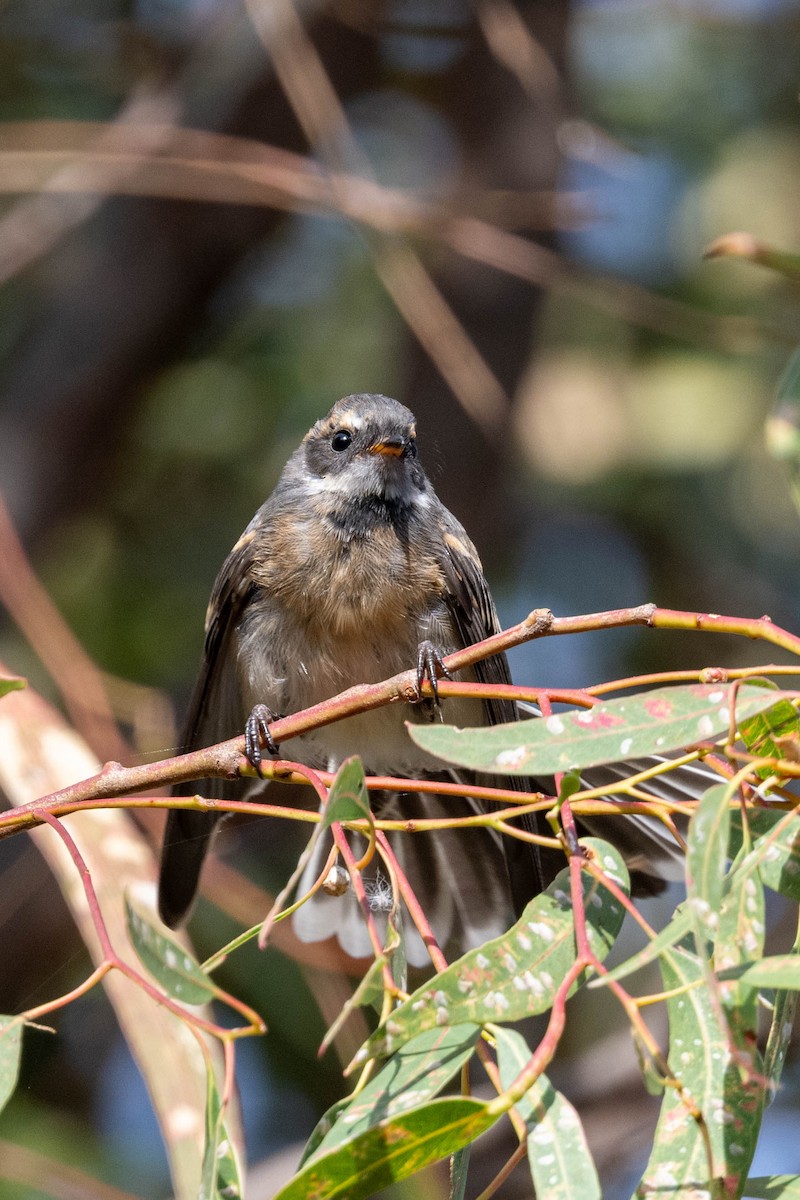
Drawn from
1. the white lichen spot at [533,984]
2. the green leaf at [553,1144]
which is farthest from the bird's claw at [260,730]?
the green leaf at [553,1144]

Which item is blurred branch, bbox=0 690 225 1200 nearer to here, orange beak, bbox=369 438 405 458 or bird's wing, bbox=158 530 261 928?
bird's wing, bbox=158 530 261 928

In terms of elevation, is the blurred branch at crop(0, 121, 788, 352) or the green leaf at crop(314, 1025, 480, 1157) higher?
the blurred branch at crop(0, 121, 788, 352)

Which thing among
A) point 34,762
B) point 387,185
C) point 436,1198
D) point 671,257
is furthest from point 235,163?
point 436,1198

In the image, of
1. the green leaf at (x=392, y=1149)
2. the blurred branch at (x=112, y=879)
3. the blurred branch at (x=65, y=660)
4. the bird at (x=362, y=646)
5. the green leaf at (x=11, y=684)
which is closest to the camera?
the green leaf at (x=392, y=1149)

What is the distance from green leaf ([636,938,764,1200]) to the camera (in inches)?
66.4

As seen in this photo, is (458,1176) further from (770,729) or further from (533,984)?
(770,729)

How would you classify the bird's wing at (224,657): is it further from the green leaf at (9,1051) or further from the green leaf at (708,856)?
the green leaf at (708,856)

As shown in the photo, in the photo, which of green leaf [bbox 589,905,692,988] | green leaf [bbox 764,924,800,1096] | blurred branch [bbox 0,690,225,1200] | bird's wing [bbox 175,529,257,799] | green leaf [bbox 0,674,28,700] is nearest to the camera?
green leaf [bbox 589,905,692,988]

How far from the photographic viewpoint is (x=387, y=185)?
21.3ft

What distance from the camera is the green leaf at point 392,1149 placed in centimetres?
159

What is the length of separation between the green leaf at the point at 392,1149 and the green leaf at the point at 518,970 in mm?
116

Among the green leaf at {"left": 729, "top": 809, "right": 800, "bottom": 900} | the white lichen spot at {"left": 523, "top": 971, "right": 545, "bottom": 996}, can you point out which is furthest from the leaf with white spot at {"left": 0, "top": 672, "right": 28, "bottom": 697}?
the green leaf at {"left": 729, "top": 809, "right": 800, "bottom": 900}

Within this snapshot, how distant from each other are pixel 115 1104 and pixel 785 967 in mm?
3917

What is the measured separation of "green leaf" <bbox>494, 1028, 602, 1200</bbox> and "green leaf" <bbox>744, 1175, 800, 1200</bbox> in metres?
0.28
